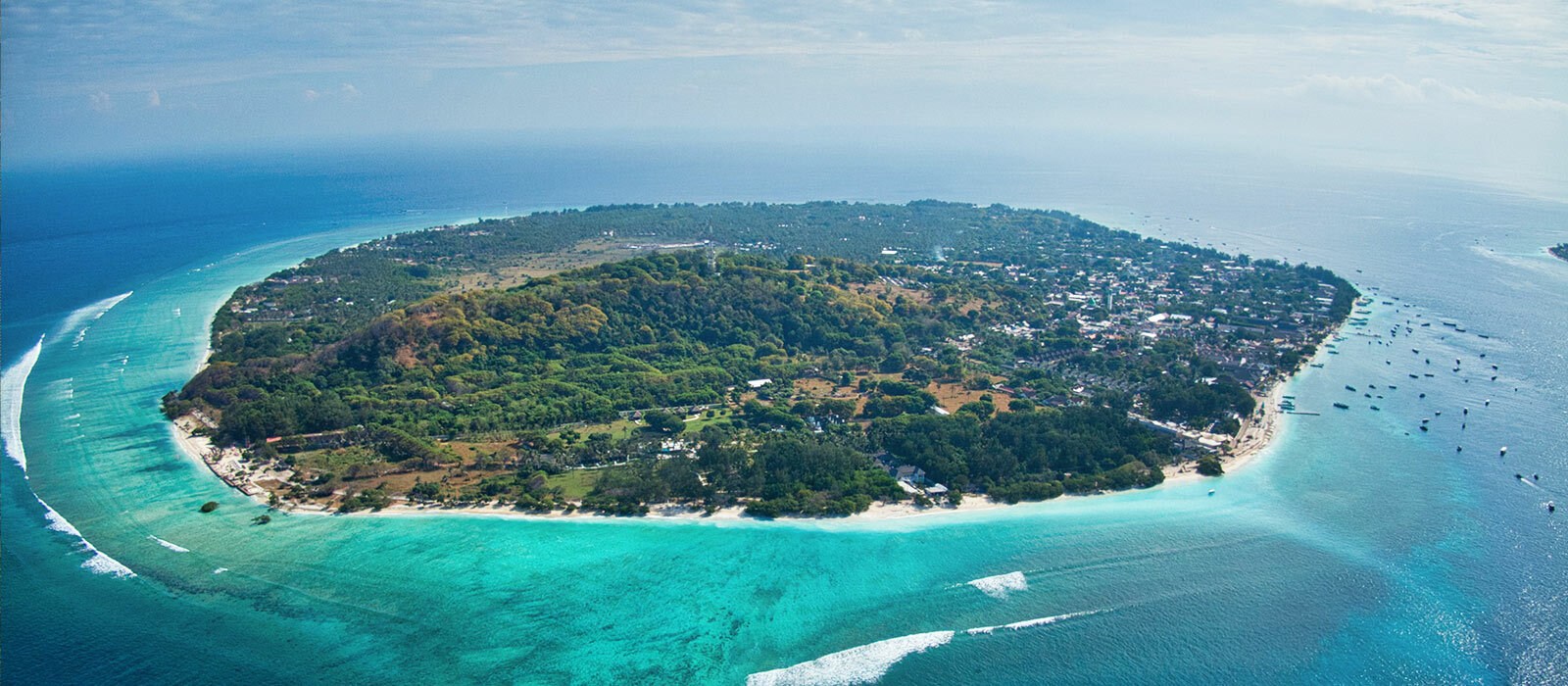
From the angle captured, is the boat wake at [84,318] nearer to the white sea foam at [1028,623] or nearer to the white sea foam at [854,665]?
the white sea foam at [854,665]

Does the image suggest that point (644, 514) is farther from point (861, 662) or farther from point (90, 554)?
point (90, 554)

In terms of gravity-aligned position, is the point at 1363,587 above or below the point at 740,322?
below

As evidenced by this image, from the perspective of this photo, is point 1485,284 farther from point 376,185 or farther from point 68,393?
point 376,185

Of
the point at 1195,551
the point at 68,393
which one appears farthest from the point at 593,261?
the point at 1195,551

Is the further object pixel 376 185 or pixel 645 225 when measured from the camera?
pixel 376 185

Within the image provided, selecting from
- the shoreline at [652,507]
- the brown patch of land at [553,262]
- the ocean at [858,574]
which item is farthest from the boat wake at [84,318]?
the shoreline at [652,507]

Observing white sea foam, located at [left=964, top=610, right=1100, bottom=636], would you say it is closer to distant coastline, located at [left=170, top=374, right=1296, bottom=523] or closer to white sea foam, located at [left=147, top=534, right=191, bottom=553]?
distant coastline, located at [left=170, top=374, right=1296, bottom=523]

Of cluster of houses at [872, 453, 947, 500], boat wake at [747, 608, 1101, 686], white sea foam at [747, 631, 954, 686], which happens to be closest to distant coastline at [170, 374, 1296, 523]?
cluster of houses at [872, 453, 947, 500]

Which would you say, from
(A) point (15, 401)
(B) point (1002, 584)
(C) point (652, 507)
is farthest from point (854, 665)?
(A) point (15, 401)
